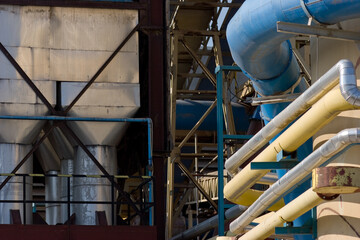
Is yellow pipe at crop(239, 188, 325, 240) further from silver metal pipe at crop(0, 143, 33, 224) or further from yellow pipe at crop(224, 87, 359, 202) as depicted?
silver metal pipe at crop(0, 143, 33, 224)

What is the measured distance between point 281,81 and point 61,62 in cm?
697

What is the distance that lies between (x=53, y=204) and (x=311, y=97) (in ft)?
35.9

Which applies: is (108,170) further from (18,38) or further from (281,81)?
(281,81)

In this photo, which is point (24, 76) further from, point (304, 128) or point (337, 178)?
point (337, 178)

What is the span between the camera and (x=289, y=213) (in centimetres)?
1296

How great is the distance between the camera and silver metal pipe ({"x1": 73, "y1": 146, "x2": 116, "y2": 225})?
19.4m

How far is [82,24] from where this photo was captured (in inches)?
794

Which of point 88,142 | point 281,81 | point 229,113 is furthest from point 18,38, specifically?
point 229,113

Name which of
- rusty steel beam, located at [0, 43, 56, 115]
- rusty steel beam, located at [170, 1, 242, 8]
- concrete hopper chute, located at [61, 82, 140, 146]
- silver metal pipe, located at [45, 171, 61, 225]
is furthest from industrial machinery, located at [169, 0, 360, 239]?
rusty steel beam, located at [170, 1, 242, 8]

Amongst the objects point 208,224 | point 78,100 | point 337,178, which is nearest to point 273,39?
point 337,178

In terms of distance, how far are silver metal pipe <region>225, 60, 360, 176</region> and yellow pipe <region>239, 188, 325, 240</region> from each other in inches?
41.5

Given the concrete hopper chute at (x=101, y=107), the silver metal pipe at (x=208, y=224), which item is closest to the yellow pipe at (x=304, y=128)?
the concrete hopper chute at (x=101, y=107)

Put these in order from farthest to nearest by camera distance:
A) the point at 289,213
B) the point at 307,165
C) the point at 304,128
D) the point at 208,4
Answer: the point at 208,4 < the point at 289,213 < the point at 304,128 < the point at 307,165

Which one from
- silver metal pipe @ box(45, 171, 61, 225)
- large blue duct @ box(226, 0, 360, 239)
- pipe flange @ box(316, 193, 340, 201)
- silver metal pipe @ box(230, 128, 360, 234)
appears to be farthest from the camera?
silver metal pipe @ box(45, 171, 61, 225)
